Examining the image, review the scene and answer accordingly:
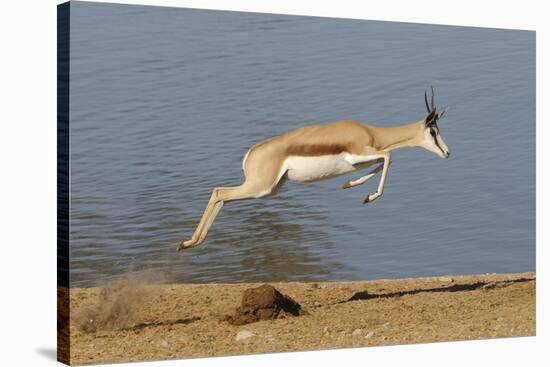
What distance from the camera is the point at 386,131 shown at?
40.8 feet

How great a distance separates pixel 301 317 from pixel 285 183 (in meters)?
1.26

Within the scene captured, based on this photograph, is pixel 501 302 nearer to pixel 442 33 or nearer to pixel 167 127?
pixel 442 33

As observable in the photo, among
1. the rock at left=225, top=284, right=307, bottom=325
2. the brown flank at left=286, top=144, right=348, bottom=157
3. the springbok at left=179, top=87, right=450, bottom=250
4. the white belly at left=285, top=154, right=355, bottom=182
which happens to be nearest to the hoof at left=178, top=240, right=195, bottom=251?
the springbok at left=179, top=87, right=450, bottom=250

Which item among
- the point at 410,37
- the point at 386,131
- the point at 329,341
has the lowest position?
the point at 329,341

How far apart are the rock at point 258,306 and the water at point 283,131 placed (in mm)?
178

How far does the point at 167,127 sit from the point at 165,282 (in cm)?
138

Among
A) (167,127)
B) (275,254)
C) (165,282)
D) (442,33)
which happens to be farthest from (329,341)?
(442,33)

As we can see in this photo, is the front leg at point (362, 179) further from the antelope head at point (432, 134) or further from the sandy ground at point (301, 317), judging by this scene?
the sandy ground at point (301, 317)

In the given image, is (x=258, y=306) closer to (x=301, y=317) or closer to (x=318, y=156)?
(x=301, y=317)

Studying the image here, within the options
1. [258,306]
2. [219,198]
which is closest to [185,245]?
[219,198]

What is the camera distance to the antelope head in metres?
12.7

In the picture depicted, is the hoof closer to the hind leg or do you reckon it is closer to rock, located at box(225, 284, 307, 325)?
the hind leg

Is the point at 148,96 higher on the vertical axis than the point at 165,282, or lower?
higher

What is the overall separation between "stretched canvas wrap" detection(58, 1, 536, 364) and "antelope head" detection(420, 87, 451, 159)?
0.02 m
